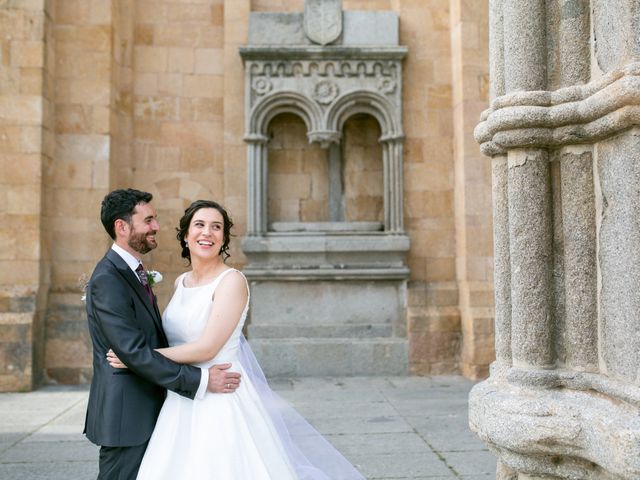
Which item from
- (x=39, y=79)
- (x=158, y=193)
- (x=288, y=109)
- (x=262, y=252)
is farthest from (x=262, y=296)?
(x=39, y=79)

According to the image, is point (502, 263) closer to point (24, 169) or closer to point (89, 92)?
point (24, 169)

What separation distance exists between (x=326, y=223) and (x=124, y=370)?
6.05 m

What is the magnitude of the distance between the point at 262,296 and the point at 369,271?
1.40 metres

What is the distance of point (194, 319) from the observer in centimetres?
270

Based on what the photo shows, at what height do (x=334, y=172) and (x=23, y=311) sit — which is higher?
(x=334, y=172)

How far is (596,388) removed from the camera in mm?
2414

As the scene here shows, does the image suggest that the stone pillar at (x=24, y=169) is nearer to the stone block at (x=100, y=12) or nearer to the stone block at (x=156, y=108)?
the stone block at (x=100, y=12)

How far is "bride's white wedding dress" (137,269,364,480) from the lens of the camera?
8.40ft

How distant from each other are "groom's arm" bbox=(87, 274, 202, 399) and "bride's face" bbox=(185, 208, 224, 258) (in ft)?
1.12

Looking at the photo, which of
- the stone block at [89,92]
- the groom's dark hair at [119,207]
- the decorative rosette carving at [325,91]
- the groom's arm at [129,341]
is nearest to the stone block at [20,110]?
the stone block at [89,92]

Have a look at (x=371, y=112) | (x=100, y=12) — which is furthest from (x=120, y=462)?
(x=100, y=12)

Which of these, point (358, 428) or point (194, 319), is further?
point (358, 428)

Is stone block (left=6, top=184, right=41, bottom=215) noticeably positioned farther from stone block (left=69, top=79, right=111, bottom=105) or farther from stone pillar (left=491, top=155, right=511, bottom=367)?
stone pillar (left=491, top=155, right=511, bottom=367)

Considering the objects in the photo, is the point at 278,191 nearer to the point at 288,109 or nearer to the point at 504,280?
the point at 288,109
